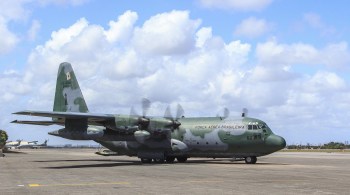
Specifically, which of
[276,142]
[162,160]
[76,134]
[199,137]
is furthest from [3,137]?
[276,142]

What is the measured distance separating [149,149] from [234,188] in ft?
84.9

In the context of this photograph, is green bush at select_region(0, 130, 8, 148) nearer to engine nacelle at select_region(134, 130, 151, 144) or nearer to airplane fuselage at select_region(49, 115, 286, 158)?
airplane fuselage at select_region(49, 115, 286, 158)

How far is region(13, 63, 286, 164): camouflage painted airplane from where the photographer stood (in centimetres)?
3894

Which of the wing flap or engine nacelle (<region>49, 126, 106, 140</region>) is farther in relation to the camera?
engine nacelle (<region>49, 126, 106, 140</region>)

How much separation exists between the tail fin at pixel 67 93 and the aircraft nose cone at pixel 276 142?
1954 centimetres

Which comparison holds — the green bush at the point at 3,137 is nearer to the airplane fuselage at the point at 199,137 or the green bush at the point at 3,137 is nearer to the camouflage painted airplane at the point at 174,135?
the camouflage painted airplane at the point at 174,135

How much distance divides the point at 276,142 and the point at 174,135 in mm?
9951

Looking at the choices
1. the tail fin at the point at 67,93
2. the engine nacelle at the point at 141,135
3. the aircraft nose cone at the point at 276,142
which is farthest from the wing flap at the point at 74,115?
the aircraft nose cone at the point at 276,142

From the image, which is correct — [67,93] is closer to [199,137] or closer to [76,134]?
[76,134]

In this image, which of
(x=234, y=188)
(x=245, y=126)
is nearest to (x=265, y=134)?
(x=245, y=126)

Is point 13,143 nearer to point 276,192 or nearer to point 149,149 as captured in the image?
point 149,149

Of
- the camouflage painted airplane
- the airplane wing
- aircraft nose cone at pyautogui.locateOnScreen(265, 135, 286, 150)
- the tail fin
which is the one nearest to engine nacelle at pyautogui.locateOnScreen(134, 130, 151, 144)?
the camouflage painted airplane

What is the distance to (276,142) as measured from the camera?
38781mm

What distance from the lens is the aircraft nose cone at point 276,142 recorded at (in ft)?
127
